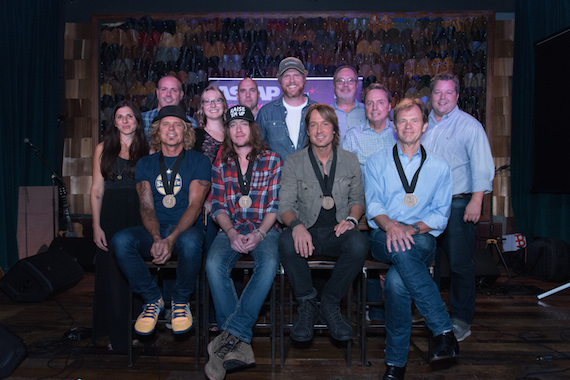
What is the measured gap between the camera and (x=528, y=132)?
5500mm

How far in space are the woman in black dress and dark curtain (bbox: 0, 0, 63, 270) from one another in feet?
8.89

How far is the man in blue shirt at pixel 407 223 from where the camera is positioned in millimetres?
2385

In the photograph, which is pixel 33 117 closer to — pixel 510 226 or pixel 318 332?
pixel 318 332

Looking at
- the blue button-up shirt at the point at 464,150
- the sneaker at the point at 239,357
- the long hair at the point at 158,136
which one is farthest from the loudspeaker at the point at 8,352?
the blue button-up shirt at the point at 464,150

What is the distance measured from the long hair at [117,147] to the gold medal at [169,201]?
34 cm

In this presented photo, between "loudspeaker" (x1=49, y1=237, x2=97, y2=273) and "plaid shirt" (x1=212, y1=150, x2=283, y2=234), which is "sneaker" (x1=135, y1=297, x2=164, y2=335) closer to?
"plaid shirt" (x1=212, y1=150, x2=283, y2=234)

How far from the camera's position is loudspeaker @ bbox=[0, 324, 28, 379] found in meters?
2.25

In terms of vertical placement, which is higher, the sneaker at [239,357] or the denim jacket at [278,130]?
the denim jacket at [278,130]

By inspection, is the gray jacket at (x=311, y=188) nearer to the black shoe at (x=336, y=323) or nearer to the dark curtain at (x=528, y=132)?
the black shoe at (x=336, y=323)

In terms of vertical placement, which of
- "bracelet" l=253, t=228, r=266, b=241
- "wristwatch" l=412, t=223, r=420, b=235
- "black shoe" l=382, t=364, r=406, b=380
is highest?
"wristwatch" l=412, t=223, r=420, b=235

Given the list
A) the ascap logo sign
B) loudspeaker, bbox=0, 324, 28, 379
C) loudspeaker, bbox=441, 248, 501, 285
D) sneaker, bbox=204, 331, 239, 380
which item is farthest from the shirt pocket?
the ascap logo sign

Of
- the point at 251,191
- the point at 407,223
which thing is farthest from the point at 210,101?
the point at 407,223

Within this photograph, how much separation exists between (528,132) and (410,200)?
3.83 meters

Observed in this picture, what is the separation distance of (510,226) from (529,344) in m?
3.32
